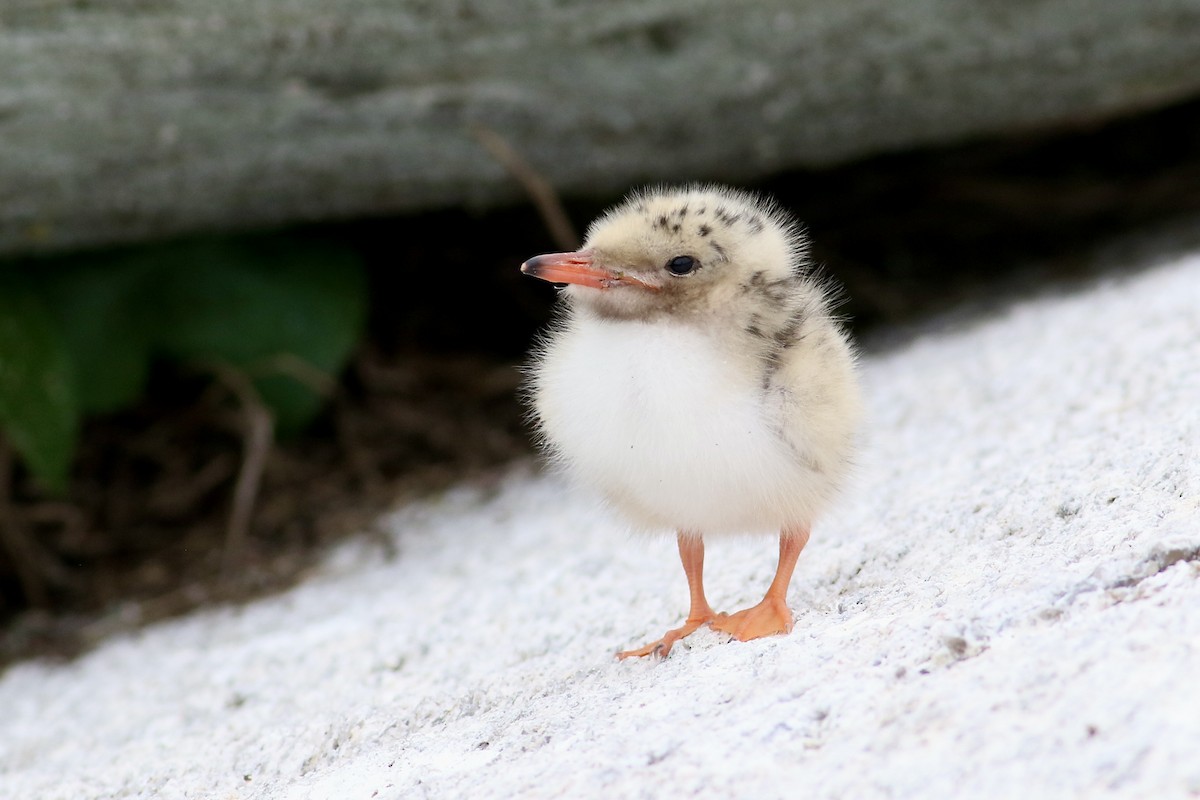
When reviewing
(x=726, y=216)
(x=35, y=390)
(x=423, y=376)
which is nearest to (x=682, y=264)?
(x=726, y=216)

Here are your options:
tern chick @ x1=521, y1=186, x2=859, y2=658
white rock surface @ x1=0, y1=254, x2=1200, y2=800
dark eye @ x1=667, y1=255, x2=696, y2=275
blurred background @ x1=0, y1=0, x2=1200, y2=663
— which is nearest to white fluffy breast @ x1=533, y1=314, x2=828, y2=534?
tern chick @ x1=521, y1=186, x2=859, y2=658

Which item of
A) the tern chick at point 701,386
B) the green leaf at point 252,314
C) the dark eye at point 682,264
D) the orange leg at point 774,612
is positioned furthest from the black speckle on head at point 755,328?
the green leaf at point 252,314

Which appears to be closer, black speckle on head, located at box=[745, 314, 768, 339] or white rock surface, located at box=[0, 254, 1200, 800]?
white rock surface, located at box=[0, 254, 1200, 800]

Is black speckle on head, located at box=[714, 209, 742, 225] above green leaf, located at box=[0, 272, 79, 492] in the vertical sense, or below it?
above

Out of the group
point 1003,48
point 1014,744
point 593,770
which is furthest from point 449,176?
point 1014,744

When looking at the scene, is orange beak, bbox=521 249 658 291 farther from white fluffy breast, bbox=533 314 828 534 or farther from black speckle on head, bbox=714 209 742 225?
black speckle on head, bbox=714 209 742 225

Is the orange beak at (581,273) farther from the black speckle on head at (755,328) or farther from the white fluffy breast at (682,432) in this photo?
the black speckle on head at (755,328)

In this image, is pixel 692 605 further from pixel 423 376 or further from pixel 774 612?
pixel 423 376

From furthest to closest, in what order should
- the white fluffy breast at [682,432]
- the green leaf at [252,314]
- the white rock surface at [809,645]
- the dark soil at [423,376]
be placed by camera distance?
the green leaf at [252,314] → the dark soil at [423,376] → the white fluffy breast at [682,432] → the white rock surface at [809,645]
